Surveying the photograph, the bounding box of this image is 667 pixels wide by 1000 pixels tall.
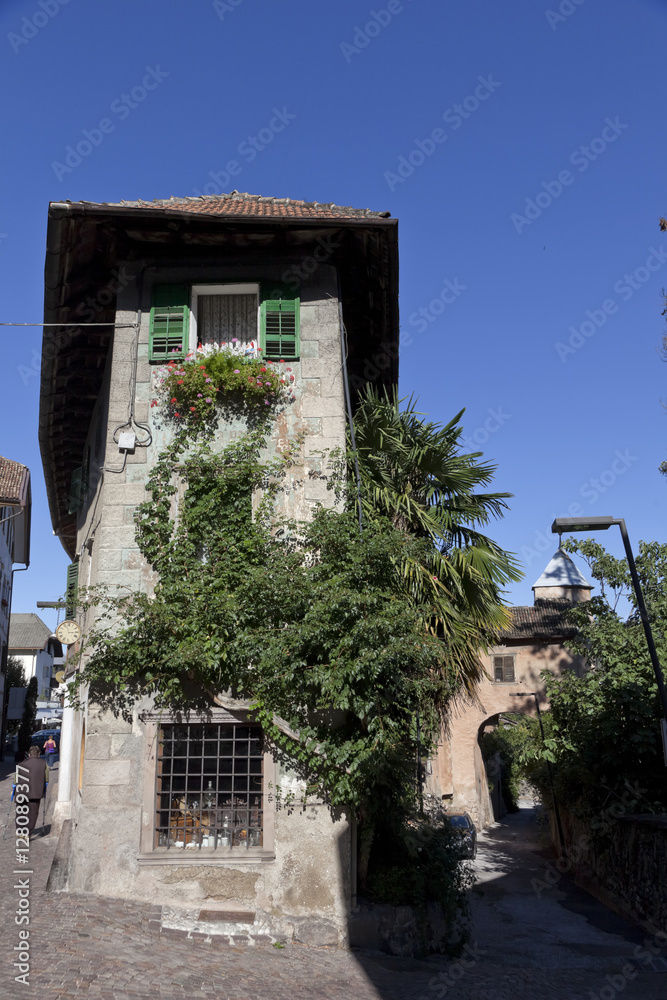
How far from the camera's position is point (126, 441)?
1069 centimetres

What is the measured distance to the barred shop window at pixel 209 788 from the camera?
9.58m

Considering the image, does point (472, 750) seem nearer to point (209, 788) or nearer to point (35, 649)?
point (209, 788)

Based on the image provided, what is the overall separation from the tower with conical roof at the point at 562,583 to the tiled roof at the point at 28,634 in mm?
44802

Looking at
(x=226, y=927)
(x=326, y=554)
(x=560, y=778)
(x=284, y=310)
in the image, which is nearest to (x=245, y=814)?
(x=226, y=927)

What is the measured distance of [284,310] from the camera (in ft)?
37.3

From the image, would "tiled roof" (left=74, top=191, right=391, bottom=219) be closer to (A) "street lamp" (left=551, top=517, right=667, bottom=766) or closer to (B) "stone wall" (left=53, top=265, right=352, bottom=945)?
(B) "stone wall" (left=53, top=265, right=352, bottom=945)

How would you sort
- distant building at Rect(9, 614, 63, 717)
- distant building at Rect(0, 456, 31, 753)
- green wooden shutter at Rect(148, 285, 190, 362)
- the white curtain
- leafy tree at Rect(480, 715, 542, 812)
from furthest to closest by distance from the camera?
distant building at Rect(9, 614, 63, 717) < distant building at Rect(0, 456, 31, 753) < leafy tree at Rect(480, 715, 542, 812) < the white curtain < green wooden shutter at Rect(148, 285, 190, 362)

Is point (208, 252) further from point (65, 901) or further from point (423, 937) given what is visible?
point (423, 937)

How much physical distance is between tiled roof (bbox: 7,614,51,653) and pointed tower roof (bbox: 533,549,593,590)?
4480cm

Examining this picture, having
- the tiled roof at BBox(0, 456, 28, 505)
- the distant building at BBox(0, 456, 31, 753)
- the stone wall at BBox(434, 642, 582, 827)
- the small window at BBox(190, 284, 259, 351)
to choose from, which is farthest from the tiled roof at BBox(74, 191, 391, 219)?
the stone wall at BBox(434, 642, 582, 827)

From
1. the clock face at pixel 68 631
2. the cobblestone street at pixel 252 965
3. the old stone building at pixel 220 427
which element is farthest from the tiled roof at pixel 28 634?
the cobblestone street at pixel 252 965

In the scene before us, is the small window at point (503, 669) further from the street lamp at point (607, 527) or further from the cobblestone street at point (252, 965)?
the street lamp at point (607, 527)

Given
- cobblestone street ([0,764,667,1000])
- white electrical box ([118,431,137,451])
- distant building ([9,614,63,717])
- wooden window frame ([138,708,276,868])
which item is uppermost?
distant building ([9,614,63,717])

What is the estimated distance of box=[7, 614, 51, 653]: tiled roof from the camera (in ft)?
214
